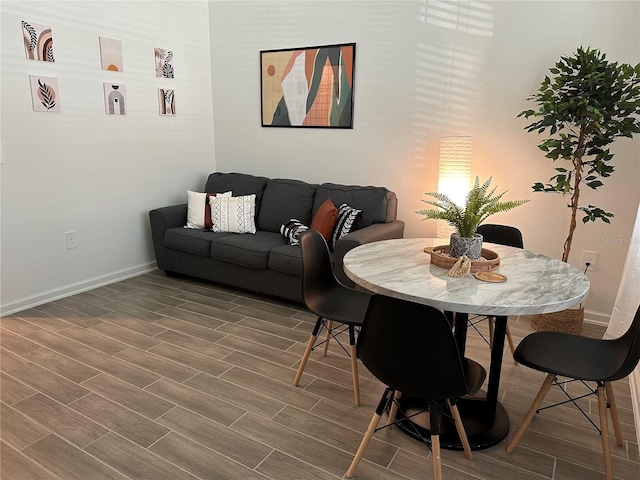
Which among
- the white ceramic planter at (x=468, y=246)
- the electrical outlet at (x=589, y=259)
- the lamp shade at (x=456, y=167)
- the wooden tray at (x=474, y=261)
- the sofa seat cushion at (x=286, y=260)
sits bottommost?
the sofa seat cushion at (x=286, y=260)

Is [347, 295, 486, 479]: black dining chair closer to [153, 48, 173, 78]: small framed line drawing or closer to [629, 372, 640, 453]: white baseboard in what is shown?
[629, 372, 640, 453]: white baseboard

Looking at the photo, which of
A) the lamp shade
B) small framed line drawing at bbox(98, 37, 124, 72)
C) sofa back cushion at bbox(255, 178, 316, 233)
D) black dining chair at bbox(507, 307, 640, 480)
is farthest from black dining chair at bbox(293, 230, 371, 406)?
small framed line drawing at bbox(98, 37, 124, 72)

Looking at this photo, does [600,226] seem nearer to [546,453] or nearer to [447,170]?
[447,170]

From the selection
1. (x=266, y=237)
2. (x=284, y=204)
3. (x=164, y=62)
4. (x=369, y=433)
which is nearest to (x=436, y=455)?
(x=369, y=433)

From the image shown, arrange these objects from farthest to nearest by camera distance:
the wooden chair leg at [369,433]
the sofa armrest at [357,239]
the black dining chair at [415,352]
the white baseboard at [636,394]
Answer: the sofa armrest at [357,239] → the white baseboard at [636,394] → the wooden chair leg at [369,433] → the black dining chair at [415,352]

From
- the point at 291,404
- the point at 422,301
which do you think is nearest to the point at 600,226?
the point at 422,301

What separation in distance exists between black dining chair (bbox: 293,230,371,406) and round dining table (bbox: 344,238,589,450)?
0.81ft

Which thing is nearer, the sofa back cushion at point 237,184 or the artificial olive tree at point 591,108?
the artificial olive tree at point 591,108

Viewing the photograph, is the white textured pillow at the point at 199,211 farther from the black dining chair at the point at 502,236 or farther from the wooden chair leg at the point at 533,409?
the wooden chair leg at the point at 533,409

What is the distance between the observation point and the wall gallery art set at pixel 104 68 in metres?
3.32

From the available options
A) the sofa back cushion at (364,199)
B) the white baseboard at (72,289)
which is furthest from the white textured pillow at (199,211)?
the sofa back cushion at (364,199)

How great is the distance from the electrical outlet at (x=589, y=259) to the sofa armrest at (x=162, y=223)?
3372 mm

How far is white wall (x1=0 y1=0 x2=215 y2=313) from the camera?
3342 millimetres

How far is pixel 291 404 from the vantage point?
2.36 metres
